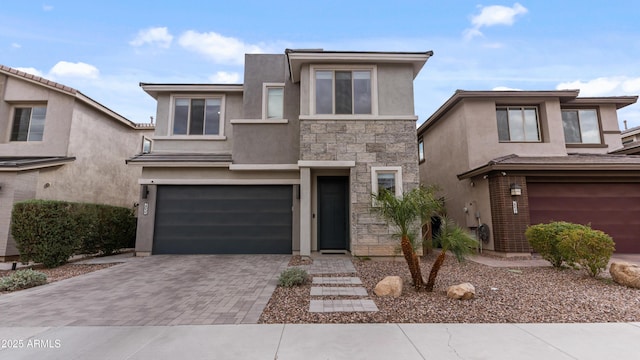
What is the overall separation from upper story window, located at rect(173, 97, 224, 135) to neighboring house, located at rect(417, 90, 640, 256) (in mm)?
9495

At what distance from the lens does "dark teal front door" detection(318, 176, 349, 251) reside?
31.8 feet

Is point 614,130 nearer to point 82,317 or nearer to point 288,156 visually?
point 288,156

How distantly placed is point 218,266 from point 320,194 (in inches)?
155

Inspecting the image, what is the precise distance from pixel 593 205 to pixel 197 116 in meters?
14.6

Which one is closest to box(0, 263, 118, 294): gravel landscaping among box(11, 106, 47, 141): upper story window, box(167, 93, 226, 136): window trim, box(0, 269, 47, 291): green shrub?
box(0, 269, 47, 291): green shrub

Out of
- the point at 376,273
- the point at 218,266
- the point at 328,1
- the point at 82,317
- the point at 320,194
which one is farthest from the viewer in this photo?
the point at 328,1

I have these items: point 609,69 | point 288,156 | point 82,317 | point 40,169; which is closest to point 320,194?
point 288,156

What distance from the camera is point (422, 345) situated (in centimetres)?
322

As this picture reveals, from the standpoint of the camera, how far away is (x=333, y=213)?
387 inches

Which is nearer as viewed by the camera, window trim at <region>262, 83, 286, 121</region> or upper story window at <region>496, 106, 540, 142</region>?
window trim at <region>262, 83, 286, 121</region>

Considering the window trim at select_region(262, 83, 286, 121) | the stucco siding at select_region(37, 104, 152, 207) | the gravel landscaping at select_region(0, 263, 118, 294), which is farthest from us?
the stucco siding at select_region(37, 104, 152, 207)

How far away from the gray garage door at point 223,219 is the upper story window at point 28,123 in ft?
20.3

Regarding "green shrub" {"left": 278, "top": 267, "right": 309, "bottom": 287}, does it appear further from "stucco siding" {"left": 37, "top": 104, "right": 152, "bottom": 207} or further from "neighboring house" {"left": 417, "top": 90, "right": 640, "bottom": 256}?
Answer: "stucco siding" {"left": 37, "top": 104, "right": 152, "bottom": 207}

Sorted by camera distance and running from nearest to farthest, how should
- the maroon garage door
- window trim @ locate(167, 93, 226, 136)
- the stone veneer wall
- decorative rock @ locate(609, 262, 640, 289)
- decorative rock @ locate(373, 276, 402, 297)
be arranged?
1. decorative rock @ locate(373, 276, 402, 297)
2. decorative rock @ locate(609, 262, 640, 289)
3. the stone veneer wall
4. the maroon garage door
5. window trim @ locate(167, 93, 226, 136)
